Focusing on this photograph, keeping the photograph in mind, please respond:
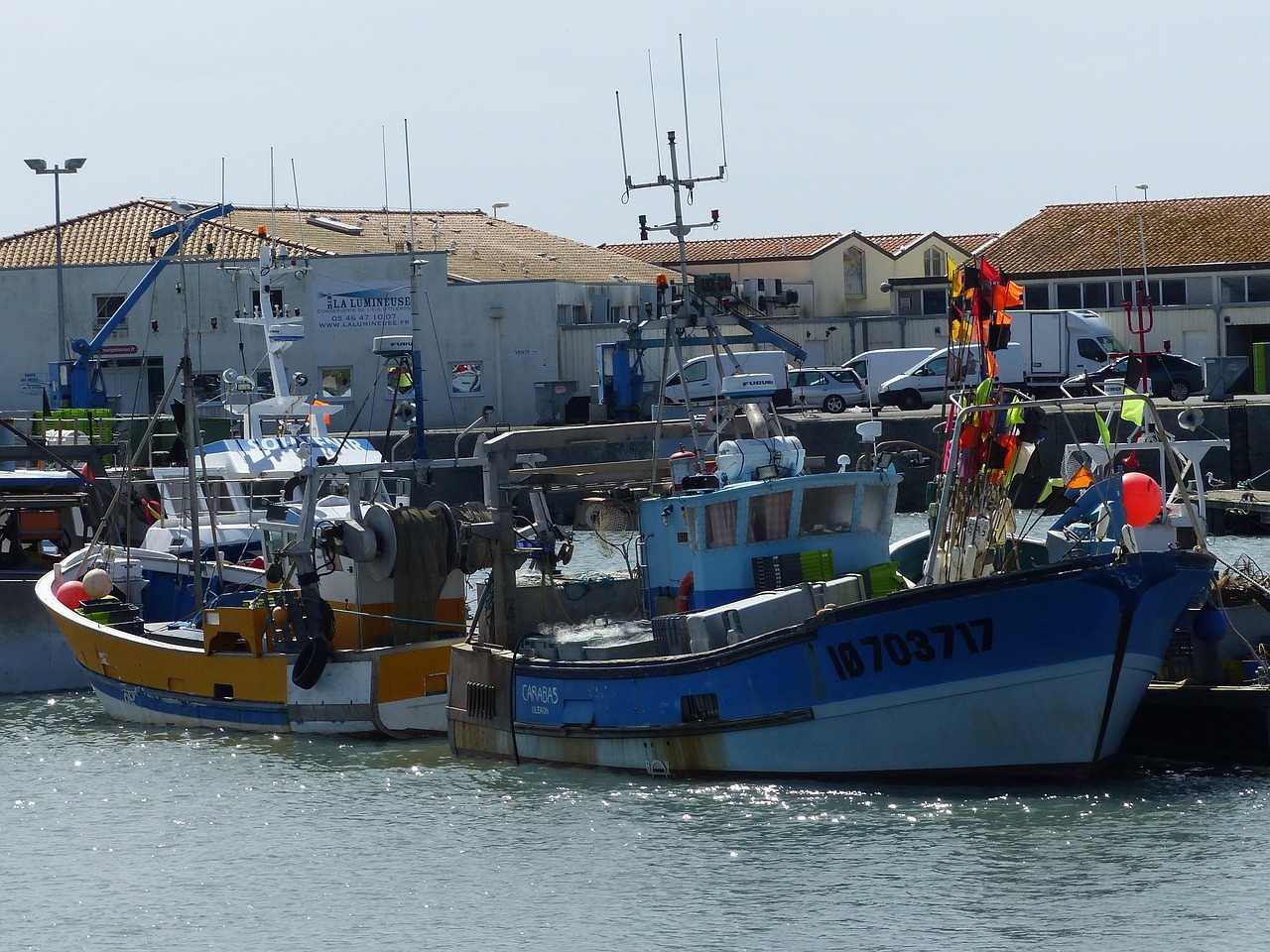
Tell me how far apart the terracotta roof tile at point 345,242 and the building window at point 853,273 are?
21.9 feet

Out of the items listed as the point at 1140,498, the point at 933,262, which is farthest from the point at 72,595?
the point at 933,262

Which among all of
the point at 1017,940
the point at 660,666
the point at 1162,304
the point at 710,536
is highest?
the point at 1162,304

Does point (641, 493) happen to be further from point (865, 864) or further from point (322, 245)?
point (322, 245)

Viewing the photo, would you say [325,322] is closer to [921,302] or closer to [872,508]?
[921,302]

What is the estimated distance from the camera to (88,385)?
109ft

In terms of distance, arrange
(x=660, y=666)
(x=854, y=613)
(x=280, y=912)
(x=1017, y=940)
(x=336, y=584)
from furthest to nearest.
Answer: (x=336, y=584) → (x=660, y=666) → (x=854, y=613) → (x=280, y=912) → (x=1017, y=940)

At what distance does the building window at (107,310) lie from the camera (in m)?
42.3

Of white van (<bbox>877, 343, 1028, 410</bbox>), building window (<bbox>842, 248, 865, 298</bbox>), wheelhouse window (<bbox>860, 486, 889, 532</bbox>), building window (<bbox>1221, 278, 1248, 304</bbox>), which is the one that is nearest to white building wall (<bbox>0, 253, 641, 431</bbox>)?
white van (<bbox>877, 343, 1028, 410</bbox>)

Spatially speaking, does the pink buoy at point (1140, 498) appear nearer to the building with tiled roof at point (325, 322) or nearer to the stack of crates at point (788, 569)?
the stack of crates at point (788, 569)

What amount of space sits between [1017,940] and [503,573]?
248 inches

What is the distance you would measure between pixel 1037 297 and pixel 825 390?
926 cm

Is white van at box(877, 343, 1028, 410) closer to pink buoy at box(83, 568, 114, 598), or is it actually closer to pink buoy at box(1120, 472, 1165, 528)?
pink buoy at box(83, 568, 114, 598)

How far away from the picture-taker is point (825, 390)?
1543 inches

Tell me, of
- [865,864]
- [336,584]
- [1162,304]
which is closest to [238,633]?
[336,584]
